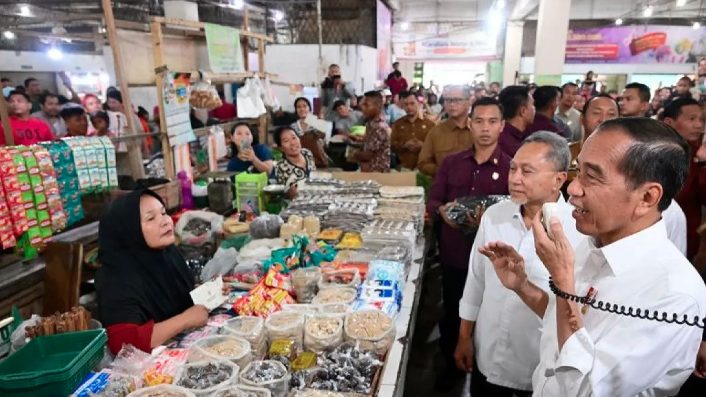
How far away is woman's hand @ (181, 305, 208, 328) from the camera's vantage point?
2.05 meters

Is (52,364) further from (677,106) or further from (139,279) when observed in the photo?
(677,106)

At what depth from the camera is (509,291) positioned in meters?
2.04

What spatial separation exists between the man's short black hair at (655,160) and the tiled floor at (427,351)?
8.06 ft

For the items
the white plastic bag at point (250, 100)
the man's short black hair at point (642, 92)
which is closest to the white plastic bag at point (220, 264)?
the white plastic bag at point (250, 100)

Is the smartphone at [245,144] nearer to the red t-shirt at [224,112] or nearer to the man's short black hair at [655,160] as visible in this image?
the red t-shirt at [224,112]

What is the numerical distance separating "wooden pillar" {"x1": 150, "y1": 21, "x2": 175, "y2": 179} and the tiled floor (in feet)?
8.63

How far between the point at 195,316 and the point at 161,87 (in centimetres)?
251

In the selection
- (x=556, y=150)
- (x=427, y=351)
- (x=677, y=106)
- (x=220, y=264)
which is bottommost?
(x=427, y=351)

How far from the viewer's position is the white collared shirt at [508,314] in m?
2.00

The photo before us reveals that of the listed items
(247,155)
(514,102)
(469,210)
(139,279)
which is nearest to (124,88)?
(247,155)

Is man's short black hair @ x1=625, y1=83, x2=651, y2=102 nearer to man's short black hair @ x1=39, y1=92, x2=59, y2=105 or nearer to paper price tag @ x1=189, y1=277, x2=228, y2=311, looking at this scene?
A: paper price tag @ x1=189, y1=277, x2=228, y2=311

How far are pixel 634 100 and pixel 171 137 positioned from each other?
4.08 m

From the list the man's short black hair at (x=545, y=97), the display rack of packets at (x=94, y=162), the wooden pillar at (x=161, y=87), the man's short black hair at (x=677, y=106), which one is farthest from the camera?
the man's short black hair at (x=545, y=97)

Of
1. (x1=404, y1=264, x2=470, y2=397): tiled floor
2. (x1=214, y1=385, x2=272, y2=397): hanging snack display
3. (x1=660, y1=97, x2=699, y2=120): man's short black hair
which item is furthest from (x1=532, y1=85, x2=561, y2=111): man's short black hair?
(x1=214, y1=385, x2=272, y2=397): hanging snack display
